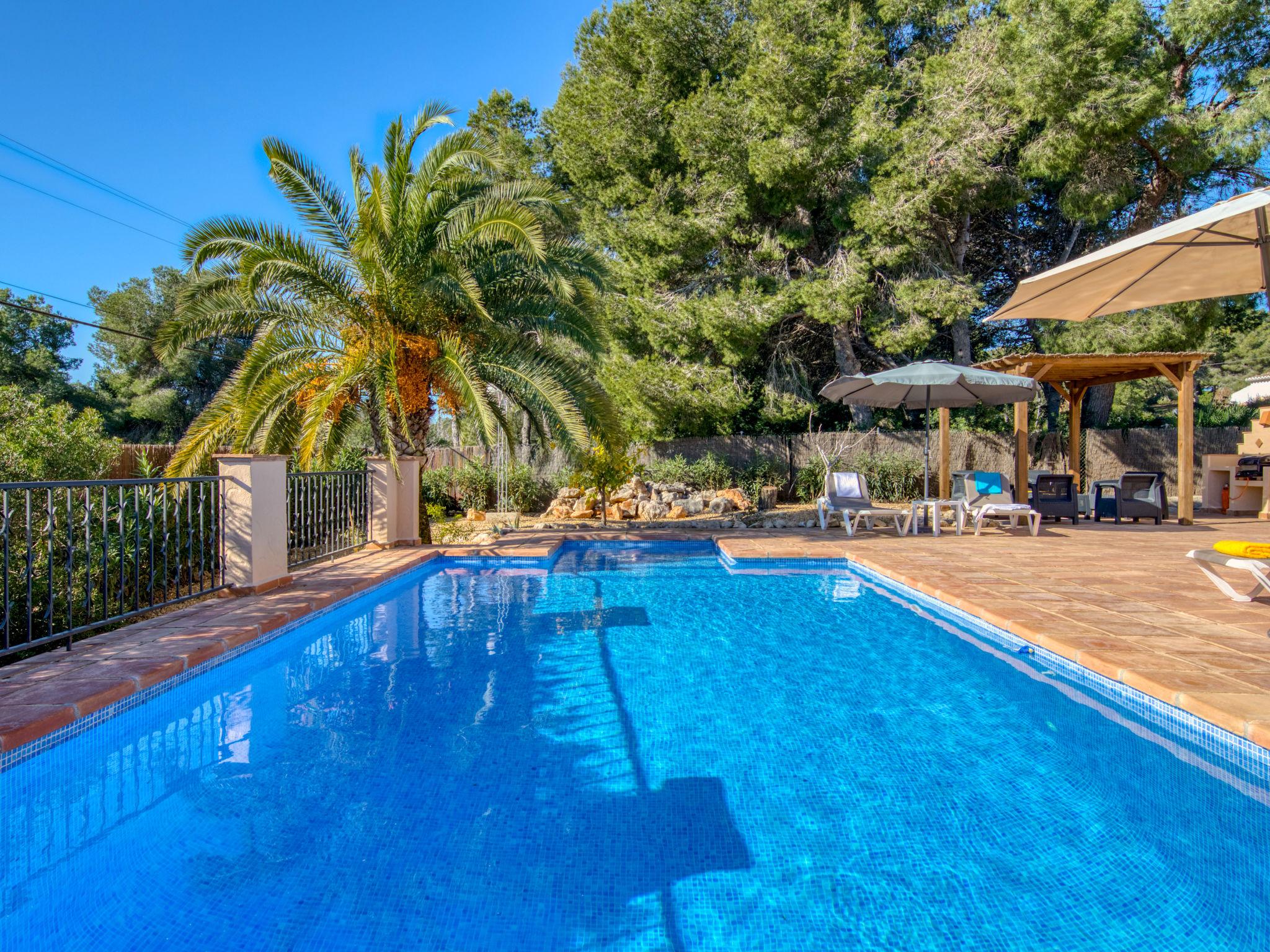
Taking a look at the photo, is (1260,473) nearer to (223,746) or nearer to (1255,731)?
(1255,731)

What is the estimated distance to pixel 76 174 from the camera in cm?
2328

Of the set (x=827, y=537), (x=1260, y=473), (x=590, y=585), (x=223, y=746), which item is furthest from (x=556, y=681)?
(x=1260, y=473)

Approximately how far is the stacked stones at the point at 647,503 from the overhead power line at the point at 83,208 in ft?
46.8

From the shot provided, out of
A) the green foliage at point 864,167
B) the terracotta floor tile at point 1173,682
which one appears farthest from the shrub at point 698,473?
the terracotta floor tile at point 1173,682

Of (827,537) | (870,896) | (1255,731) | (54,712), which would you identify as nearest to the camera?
(870,896)

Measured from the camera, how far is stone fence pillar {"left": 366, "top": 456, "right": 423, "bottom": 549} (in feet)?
30.3

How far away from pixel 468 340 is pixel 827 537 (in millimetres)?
6086

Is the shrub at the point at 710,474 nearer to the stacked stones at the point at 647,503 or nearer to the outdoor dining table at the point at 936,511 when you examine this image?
the stacked stones at the point at 647,503

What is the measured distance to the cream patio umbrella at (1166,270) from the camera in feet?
14.0

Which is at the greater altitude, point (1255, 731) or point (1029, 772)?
point (1255, 731)

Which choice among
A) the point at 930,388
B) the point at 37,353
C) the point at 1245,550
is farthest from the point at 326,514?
the point at 37,353

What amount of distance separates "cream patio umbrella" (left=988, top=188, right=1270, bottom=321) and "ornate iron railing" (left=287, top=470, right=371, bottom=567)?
7.23 m

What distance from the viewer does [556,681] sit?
178 inches

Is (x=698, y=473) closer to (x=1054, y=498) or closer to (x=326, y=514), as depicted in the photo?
(x=1054, y=498)
